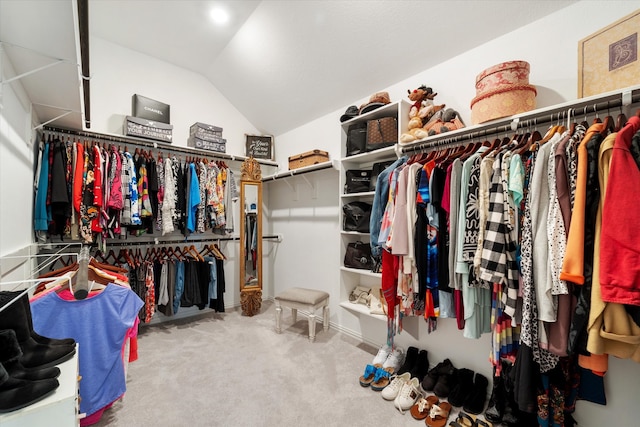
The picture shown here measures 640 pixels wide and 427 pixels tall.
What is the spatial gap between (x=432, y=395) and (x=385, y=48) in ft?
8.59

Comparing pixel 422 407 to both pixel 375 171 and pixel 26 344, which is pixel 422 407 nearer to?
pixel 375 171

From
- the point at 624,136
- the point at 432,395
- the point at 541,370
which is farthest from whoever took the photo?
the point at 432,395

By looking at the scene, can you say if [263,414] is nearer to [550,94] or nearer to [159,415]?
[159,415]

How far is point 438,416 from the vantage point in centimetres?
162

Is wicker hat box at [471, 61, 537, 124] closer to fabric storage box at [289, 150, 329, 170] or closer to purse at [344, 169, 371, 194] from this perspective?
purse at [344, 169, 371, 194]

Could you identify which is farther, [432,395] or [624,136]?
[432,395]

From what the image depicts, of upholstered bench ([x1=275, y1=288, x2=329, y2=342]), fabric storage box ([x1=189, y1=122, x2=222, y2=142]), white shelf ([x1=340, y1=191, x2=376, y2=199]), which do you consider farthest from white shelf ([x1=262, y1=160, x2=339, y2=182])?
upholstered bench ([x1=275, y1=288, x2=329, y2=342])

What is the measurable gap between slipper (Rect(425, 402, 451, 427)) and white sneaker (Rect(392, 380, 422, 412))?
13 cm

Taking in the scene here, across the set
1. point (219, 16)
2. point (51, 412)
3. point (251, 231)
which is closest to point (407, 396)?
point (51, 412)

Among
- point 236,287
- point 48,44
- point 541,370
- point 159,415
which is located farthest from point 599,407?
point 236,287

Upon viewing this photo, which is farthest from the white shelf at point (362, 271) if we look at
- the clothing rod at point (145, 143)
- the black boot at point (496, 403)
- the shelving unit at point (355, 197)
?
the clothing rod at point (145, 143)

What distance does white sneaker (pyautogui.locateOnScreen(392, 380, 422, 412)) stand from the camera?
5.66ft

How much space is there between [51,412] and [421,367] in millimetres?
2089

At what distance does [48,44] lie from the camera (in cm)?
111
